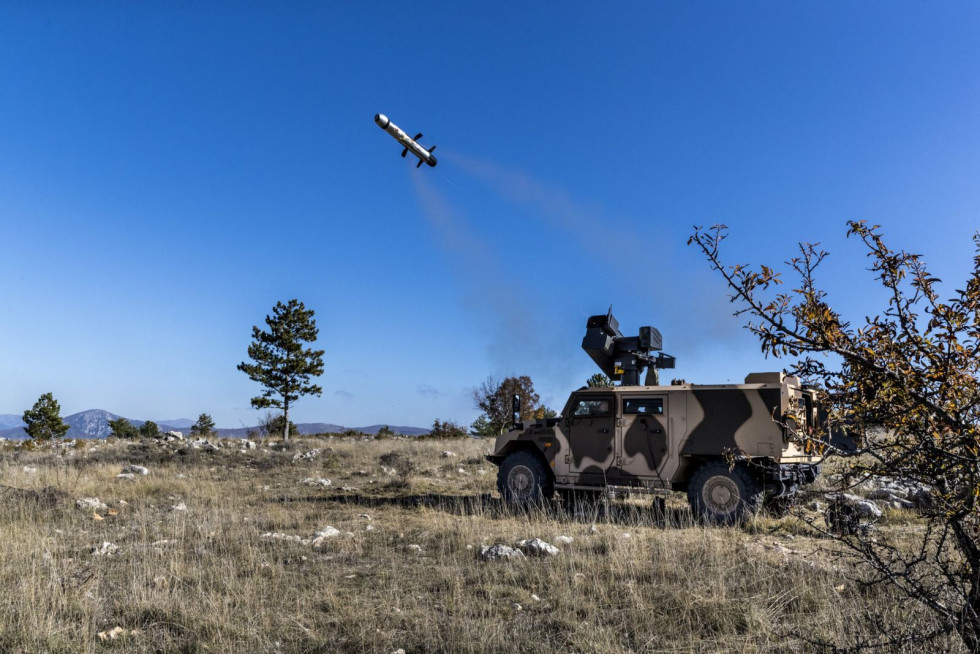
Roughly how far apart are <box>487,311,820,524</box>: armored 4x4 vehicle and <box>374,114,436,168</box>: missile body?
844cm

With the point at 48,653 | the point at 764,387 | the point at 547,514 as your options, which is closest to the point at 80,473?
the point at 547,514

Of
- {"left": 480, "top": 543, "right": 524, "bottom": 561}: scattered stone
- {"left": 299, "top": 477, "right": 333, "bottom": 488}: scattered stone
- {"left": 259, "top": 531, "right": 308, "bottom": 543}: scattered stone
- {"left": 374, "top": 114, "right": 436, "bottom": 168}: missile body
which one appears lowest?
{"left": 259, "top": 531, "right": 308, "bottom": 543}: scattered stone

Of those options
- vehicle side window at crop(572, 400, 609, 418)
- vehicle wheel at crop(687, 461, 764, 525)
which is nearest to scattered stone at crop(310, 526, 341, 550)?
vehicle side window at crop(572, 400, 609, 418)

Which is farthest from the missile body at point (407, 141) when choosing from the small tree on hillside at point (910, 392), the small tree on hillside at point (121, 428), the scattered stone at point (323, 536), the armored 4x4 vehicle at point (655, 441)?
Answer: the small tree on hillside at point (121, 428)

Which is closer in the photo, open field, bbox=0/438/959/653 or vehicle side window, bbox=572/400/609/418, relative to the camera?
open field, bbox=0/438/959/653

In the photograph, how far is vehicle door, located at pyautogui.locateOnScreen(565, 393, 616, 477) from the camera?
988cm

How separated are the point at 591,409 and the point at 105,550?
6.49 metres

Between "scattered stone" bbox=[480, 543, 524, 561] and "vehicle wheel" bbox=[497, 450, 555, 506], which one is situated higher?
"vehicle wheel" bbox=[497, 450, 555, 506]

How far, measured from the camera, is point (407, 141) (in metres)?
17.0

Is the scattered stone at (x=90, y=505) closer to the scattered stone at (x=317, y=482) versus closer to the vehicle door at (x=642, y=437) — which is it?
the scattered stone at (x=317, y=482)

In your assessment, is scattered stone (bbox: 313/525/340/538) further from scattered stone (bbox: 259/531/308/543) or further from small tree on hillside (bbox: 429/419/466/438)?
small tree on hillside (bbox: 429/419/466/438)

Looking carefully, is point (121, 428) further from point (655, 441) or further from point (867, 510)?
point (867, 510)

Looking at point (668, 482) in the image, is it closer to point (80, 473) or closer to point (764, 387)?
point (764, 387)

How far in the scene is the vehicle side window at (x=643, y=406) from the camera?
9.56m
